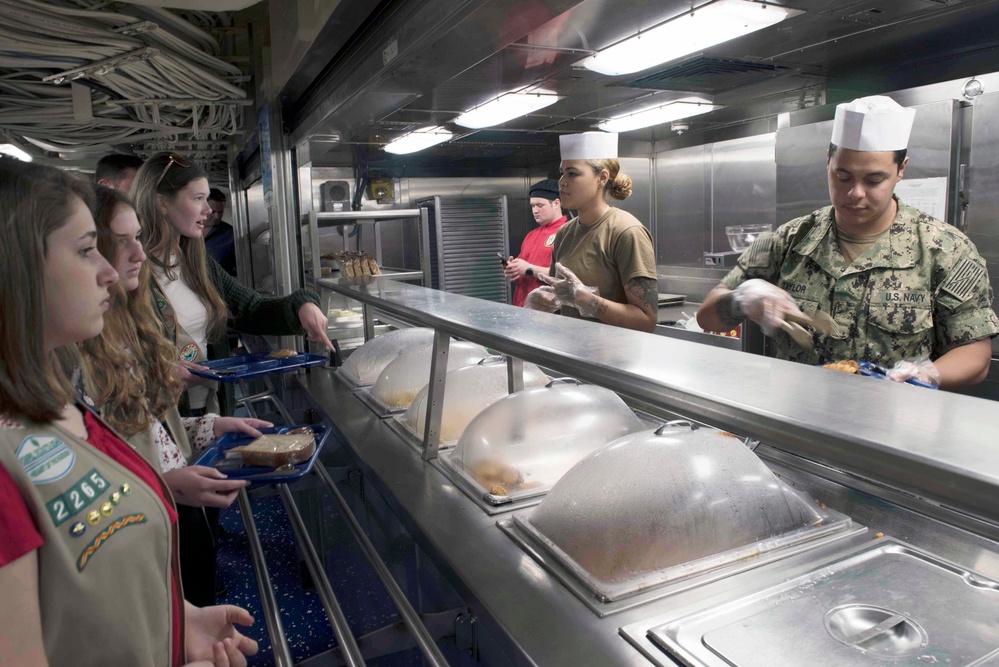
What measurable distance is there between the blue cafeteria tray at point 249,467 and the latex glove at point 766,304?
1155mm

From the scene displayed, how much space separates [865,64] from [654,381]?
3.84 metres

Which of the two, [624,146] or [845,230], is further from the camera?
[624,146]

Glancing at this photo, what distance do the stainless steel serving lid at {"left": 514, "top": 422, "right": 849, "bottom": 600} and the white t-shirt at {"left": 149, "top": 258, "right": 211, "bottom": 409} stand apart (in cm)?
181

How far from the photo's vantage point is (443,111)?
381cm

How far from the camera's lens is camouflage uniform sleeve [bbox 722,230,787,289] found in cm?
222

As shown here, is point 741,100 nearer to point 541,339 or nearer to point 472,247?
point 472,247

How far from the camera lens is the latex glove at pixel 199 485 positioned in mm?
1395

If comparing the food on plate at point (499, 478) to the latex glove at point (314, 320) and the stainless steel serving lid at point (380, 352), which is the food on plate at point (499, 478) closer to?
the stainless steel serving lid at point (380, 352)

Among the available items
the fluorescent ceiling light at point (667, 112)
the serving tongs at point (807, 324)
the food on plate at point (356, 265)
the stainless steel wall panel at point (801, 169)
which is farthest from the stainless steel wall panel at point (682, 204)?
the serving tongs at point (807, 324)

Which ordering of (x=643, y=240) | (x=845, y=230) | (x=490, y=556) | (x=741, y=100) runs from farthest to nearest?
Result: (x=741, y=100), (x=643, y=240), (x=845, y=230), (x=490, y=556)

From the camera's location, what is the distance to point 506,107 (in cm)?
377

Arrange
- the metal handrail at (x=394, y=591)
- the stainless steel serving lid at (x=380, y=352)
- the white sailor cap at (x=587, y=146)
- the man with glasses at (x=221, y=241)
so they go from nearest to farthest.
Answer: the metal handrail at (x=394, y=591)
the stainless steel serving lid at (x=380, y=352)
the white sailor cap at (x=587, y=146)
the man with glasses at (x=221, y=241)

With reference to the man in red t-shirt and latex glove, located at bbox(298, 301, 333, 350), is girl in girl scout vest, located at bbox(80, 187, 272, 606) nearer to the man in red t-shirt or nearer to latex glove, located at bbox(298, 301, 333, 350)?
latex glove, located at bbox(298, 301, 333, 350)

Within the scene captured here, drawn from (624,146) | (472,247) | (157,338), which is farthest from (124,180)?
(624,146)
